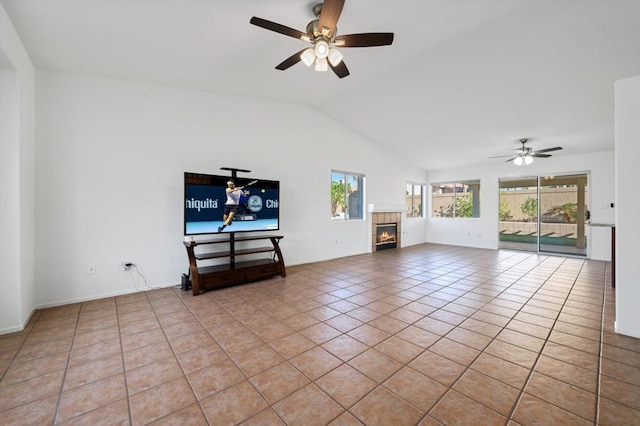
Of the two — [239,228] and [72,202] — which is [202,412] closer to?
[239,228]

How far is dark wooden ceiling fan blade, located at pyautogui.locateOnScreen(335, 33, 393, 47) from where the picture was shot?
2397mm

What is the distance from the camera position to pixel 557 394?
168 centimetres

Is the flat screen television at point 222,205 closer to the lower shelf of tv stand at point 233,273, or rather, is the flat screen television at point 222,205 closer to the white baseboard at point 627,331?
the lower shelf of tv stand at point 233,273

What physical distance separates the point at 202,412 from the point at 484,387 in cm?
180

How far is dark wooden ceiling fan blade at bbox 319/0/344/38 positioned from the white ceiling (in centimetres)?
44

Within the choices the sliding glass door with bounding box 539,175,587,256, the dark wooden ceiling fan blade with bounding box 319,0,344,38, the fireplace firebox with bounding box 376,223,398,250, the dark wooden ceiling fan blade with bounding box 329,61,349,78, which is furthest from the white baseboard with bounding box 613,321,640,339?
the sliding glass door with bounding box 539,175,587,256

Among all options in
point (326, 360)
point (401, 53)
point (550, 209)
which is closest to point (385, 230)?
point (550, 209)

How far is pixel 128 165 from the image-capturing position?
3582 millimetres

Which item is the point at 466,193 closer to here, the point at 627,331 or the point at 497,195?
the point at 497,195

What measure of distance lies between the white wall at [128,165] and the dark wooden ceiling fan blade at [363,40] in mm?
2582

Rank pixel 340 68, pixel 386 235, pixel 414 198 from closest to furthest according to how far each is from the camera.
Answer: pixel 340 68, pixel 386 235, pixel 414 198

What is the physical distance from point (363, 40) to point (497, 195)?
6925 mm

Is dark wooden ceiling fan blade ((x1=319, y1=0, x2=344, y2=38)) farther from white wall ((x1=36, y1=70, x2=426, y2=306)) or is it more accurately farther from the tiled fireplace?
the tiled fireplace

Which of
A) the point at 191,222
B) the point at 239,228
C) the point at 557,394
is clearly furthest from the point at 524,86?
the point at 191,222
